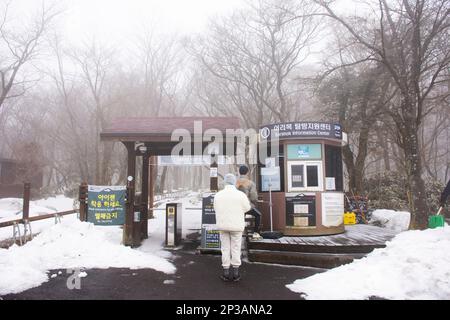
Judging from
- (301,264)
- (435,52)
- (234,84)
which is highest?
(234,84)

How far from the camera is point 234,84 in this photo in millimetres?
26594

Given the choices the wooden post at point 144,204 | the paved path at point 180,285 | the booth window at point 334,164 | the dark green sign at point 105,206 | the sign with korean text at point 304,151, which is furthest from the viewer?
the wooden post at point 144,204

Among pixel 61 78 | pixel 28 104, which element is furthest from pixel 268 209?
pixel 28 104

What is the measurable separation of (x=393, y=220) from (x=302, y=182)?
16.8ft

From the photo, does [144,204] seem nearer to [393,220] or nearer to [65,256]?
[65,256]

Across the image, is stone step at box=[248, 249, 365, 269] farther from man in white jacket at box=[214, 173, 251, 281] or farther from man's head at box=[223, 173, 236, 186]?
man's head at box=[223, 173, 236, 186]

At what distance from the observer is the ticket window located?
962cm

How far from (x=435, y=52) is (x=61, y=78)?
29.0 m

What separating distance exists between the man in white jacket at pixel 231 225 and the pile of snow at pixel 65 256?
1.42 meters

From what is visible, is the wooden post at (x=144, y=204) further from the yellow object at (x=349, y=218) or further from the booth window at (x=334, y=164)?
the yellow object at (x=349, y=218)

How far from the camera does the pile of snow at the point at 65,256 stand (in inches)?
243

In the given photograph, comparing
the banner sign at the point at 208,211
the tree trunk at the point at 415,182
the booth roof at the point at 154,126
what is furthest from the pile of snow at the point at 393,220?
the booth roof at the point at 154,126
